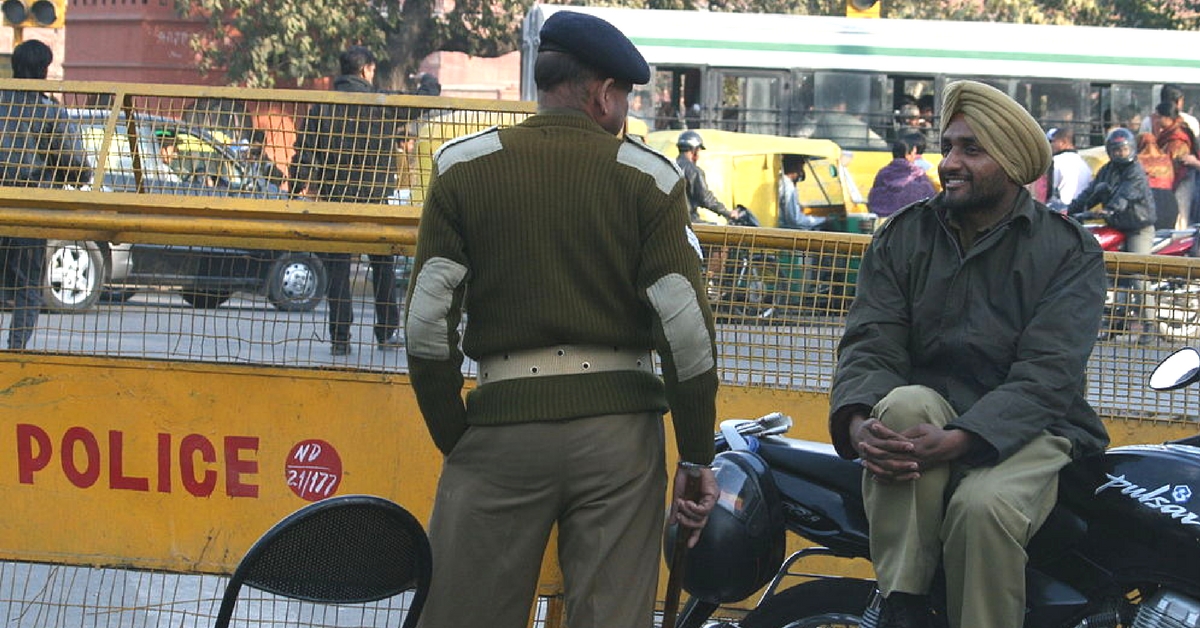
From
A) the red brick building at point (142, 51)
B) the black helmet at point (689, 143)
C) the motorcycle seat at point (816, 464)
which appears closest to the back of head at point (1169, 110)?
the black helmet at point (689, 143)

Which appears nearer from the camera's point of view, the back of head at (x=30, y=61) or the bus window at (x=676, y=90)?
the back of head at (x=30, y=61)

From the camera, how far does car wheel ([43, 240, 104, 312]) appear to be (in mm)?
4648

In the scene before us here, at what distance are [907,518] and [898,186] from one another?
1331cm

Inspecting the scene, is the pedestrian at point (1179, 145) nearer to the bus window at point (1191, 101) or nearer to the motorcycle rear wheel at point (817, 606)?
the bus window at point (1191, 101)

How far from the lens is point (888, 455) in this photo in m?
3.28

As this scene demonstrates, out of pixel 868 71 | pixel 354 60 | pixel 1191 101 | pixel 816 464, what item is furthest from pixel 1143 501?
pixel 1191 101

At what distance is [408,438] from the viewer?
457cm

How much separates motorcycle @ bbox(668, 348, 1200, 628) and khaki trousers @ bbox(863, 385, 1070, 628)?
4.2 inches

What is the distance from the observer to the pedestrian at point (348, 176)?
4.59 metres

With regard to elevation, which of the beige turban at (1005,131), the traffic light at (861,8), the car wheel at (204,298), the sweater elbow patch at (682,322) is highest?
the traffic light at (861,8)

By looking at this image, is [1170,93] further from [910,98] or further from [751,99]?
[751,99]

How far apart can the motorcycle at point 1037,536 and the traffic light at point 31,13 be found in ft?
39.4

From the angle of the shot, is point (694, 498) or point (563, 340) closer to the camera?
point (563, 340)

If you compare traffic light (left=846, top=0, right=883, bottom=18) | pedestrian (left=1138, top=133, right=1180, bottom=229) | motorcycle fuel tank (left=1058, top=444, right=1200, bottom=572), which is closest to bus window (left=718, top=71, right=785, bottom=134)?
pedestrian (left=1138, top=133, right=1180, bottom=229)
